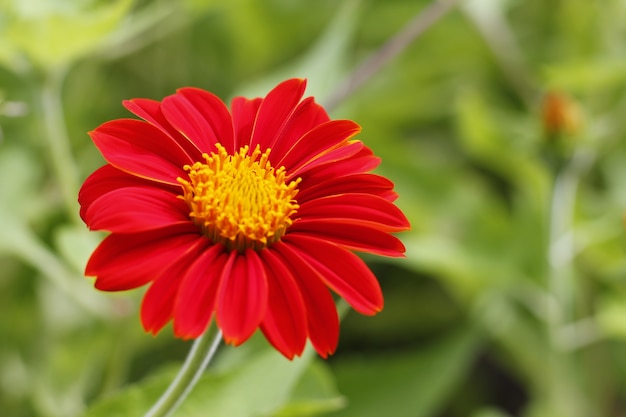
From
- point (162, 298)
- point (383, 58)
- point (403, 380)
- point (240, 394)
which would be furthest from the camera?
point (403, 380)

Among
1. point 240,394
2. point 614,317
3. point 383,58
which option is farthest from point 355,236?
point 614,317

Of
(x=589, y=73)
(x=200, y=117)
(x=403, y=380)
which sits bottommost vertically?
(x=403, y=380)

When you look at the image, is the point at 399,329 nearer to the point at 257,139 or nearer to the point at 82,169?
the point at 82,169

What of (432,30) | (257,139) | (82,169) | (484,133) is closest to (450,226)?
(484,133)

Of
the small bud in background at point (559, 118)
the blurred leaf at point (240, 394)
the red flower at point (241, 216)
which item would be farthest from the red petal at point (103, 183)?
the small bud in background at point (559, 118)

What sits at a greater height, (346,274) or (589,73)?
(589,73)

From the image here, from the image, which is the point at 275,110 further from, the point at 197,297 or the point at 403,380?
the point at 403,380

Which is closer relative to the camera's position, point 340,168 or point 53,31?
point 340,168
